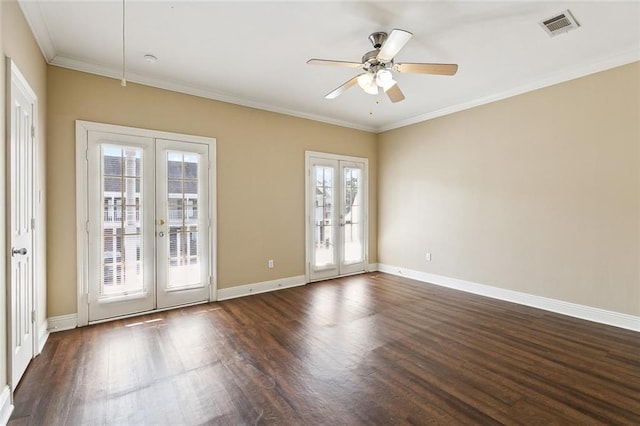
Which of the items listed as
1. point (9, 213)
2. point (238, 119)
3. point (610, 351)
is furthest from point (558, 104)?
point (9, 213)

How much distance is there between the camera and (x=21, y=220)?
91.8 inches

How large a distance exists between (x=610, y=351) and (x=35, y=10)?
571 cm

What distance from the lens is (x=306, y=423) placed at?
1866 mm

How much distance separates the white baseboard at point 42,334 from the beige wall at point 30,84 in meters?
0.02

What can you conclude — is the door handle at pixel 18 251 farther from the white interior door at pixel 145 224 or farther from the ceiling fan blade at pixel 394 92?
the ceiling fan blade at pixel 394 92

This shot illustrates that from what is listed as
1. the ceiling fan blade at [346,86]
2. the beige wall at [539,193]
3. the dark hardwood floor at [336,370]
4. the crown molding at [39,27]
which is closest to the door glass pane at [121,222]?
the dark hardwood floor at [336,370]

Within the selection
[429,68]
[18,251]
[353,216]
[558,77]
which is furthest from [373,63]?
[353,216]

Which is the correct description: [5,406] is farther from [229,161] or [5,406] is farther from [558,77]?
[558,77]

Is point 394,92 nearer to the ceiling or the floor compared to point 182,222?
nearer to the ceiling

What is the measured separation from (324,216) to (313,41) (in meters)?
3.06

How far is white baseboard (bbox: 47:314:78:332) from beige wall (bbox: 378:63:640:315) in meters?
4.89

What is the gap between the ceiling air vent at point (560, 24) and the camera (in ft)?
8.37

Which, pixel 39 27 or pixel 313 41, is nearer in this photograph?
pixel 39 27

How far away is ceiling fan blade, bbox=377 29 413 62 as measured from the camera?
229cm
